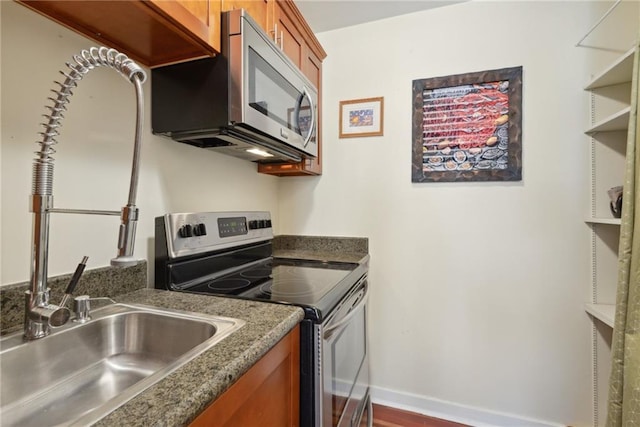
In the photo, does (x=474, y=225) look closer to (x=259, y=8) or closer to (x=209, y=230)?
(x=209, y=230)

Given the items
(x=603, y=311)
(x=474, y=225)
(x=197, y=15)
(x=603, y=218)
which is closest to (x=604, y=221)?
(x=603, y=218)

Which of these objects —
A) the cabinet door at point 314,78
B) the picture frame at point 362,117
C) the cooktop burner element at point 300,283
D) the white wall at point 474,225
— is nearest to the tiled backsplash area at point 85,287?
the cooktop burner element at point 300,283

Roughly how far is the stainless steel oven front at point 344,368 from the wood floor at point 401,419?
0.12 meters

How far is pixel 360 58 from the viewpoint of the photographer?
188 cm

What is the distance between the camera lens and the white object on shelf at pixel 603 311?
1.28 meters

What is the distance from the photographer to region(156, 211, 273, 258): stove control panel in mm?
1039

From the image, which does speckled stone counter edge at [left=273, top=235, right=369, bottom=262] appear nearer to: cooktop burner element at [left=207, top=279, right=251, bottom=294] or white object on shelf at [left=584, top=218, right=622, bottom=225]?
cooktop burner element at [left=207, top=279, right=251, bottom=294]

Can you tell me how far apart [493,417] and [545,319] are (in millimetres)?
632

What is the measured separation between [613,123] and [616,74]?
23 centimetres

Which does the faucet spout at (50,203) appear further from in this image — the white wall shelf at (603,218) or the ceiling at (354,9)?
the white wall shelf at (603,218)

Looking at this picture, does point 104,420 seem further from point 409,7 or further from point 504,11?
point 504,11

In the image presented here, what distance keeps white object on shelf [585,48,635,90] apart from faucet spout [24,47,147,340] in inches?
71.7

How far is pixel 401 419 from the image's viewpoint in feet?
5.54

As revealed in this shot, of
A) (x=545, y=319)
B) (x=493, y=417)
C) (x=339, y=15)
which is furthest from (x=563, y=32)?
(x=493, y=417)
